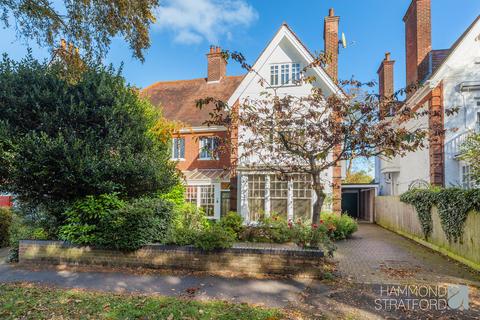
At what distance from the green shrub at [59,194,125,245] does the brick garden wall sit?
27cm

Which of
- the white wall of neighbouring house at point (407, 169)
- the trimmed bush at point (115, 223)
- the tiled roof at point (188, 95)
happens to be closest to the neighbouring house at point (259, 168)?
the tiled roof at point (188, 95)

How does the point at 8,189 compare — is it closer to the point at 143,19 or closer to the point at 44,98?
the point at 44,98

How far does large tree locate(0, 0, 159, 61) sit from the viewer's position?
7.08 m

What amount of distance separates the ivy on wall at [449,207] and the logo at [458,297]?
2.77 m

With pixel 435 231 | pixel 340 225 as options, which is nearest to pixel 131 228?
pixel 340 225

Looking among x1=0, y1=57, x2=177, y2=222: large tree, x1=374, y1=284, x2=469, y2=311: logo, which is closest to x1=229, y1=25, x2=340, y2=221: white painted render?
x1=0, y1=57, x2=177, y2=222: large tree

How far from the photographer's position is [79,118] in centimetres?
941

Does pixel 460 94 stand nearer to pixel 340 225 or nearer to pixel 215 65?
pixel 340 225

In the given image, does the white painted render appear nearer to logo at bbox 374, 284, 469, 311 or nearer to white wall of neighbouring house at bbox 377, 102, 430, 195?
white wall of neighbouring house at bbox 377, 102, 430, 195

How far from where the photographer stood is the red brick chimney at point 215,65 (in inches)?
888

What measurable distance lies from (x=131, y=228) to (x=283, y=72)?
11841 mm

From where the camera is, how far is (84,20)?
7531mm

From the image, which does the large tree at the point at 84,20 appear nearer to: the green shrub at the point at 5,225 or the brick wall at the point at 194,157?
the green shrub at the point at 5,225

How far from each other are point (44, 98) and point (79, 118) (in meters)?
1.07
